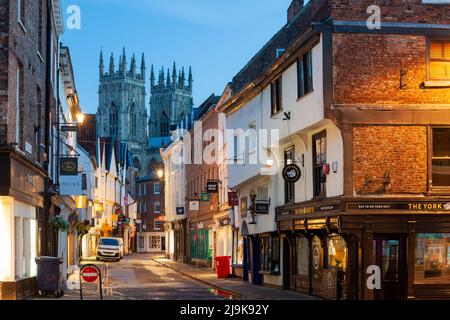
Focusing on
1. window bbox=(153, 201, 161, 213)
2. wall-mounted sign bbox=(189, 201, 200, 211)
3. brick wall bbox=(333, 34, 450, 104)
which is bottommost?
window bbox=(153, 201, 161, 213)

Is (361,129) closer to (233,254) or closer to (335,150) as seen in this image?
(335,150)

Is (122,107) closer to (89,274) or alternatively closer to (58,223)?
(58,223)

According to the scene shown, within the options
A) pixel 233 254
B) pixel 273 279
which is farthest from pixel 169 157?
pixel 273 279

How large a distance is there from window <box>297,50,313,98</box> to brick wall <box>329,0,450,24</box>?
2135 mm

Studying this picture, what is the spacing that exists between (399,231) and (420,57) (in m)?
5.02

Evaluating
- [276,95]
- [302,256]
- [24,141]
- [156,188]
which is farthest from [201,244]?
[156,188]

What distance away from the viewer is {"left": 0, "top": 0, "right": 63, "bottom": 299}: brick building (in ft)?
75.7

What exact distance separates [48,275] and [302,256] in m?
9.06

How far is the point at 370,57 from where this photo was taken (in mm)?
24797

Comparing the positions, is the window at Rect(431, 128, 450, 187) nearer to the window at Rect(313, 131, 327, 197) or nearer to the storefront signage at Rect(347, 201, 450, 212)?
the storefront signage at Rect(347, 201, 450, 212)

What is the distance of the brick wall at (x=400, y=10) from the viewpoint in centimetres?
2495

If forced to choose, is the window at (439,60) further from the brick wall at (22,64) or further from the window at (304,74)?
the brick wall at (22,64)

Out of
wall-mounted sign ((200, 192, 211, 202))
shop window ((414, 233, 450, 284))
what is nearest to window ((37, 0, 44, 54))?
shop window ((414, 233, 450, 284))

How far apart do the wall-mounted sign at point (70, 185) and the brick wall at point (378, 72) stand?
16.0m
